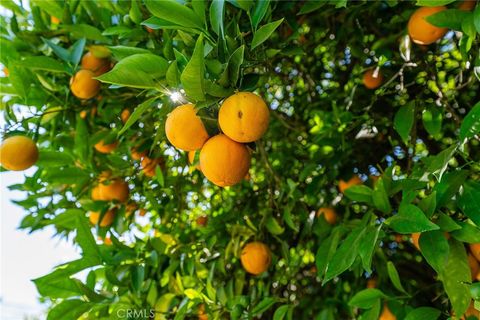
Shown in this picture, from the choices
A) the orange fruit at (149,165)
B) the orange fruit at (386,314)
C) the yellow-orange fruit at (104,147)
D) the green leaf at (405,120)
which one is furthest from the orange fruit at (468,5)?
the yellow-orange fruit at (104,147)

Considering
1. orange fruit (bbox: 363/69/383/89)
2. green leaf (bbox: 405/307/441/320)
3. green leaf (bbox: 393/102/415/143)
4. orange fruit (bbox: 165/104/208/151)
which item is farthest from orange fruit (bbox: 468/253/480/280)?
orange fruit (bbox: 363/69/383/89)

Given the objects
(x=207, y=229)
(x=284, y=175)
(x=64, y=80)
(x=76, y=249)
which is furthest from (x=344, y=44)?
(x=76, y=249)

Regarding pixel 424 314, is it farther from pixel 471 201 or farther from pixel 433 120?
pixel 433 120

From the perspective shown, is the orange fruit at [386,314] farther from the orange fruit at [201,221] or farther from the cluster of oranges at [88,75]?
the cluster of oranges at [88,75]

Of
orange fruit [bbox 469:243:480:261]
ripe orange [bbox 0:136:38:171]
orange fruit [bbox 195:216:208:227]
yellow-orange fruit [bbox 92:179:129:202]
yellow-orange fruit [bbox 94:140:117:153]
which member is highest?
ripe orange [bbox 0:136:38:171]

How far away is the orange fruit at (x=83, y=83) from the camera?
5.02 feet

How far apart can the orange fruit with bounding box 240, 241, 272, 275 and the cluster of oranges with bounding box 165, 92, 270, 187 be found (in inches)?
22.9

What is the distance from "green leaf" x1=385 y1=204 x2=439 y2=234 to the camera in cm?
96

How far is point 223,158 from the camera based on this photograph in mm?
Answer: 1002

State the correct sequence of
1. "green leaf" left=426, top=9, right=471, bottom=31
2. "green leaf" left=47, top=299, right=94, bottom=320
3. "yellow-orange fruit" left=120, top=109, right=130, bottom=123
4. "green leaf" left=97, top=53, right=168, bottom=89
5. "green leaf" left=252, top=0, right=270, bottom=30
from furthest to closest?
"yellow-orange fruit" left=120, top=109, right=130, bottom=123, "green leaf" left=47, top=299, right=94, bottom=320, "green leaf" left=426, top=9, right=471, bottom=31, "green leaf" left=252, top=0, right=270, bottom=30, "green leaf" left=97, top=53, right=168, bottom=89

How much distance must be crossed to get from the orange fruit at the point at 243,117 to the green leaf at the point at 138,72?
0.58 ft

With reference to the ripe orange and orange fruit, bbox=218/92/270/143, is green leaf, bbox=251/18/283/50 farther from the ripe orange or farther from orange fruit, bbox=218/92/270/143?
the ripe orange

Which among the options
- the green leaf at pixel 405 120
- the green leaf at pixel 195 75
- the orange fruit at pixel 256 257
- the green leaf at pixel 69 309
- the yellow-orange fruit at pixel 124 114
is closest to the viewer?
the green leaf at pixel 195 75

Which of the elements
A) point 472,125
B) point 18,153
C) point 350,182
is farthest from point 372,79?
point 18,153
